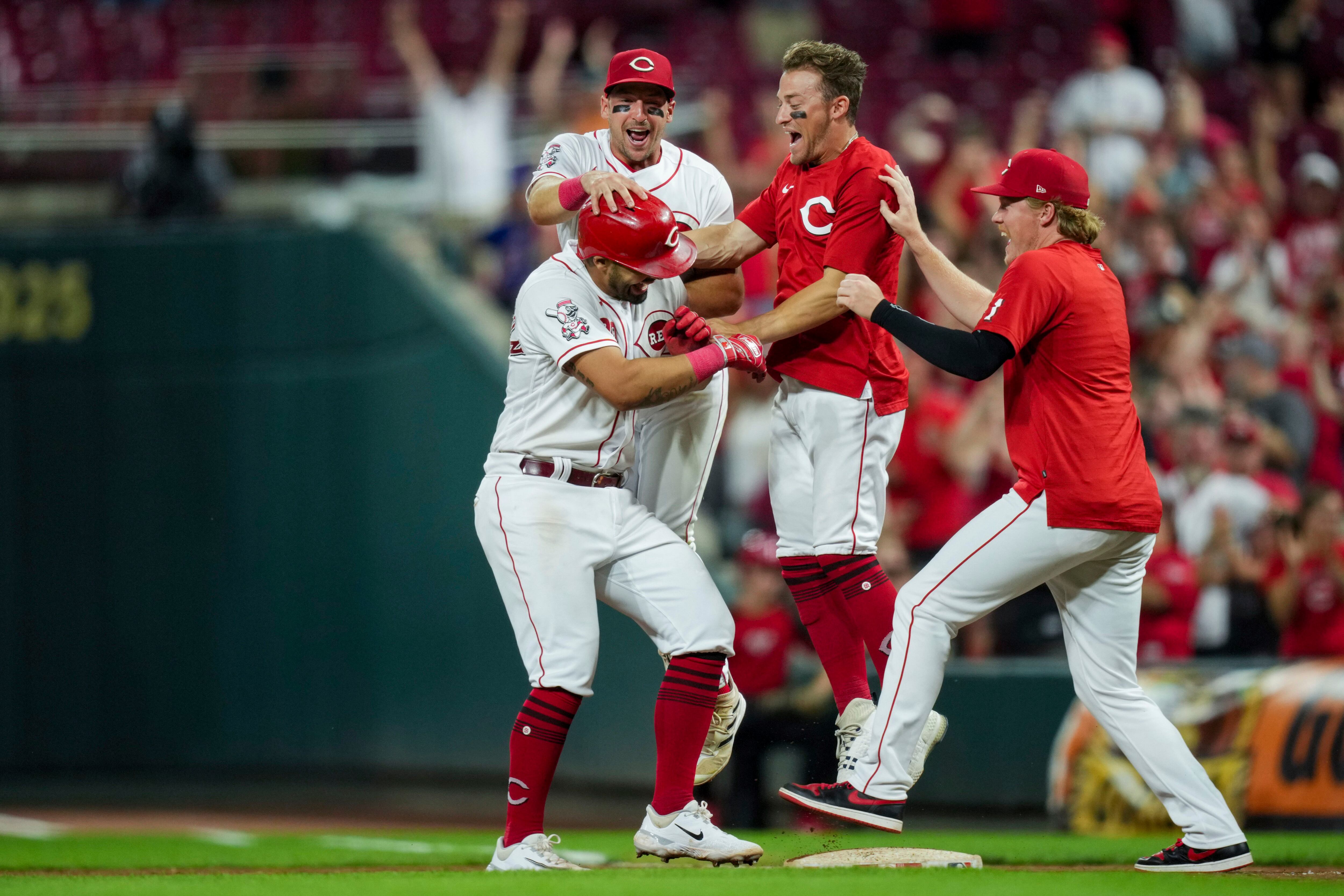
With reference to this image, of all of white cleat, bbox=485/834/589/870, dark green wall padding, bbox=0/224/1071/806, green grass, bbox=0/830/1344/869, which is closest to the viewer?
white cleat, bbox=485/834/589/870

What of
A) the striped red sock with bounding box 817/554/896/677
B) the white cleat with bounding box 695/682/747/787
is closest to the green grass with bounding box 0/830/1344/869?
the white cleat with bounding box 695/682/747/787

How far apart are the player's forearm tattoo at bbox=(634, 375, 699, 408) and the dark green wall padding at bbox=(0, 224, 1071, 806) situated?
5985 millimetres

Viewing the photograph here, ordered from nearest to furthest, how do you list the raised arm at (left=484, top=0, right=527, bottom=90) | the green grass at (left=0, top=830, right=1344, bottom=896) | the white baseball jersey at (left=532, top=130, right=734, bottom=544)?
the green grass at (left=0, top=830, right=1344, bottom=896) < the white baseball jersey at (left=532, top=130, right=734, bottom=544) < the raised arm at (left=484, top=0, right=527, bottom=90)

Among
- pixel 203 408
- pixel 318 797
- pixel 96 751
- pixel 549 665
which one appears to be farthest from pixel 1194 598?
pixel 96 751

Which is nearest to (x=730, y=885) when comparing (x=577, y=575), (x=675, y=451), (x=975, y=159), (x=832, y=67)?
(x=577, y=575)

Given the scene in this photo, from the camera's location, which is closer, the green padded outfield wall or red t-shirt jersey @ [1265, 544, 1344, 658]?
red t-shirt jersey @ [1265, 544, 1344, 658]

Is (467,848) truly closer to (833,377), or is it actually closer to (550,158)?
(833,377)

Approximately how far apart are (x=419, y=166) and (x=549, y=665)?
6741mm

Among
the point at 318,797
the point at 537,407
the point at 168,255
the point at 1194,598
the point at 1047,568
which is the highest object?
the point at 168,255

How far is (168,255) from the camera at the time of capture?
11.3 meters

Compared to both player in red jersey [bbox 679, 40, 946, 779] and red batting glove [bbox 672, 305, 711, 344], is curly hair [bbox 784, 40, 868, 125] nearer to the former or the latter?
player in red jersey [bbox 679, 40, 946, 779]

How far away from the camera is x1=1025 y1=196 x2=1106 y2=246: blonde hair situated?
202 inches

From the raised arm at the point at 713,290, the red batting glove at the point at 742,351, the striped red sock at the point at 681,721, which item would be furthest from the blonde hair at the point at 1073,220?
the striped red sock at the point at 681,721

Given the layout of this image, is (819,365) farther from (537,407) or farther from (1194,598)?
(1194,598)
